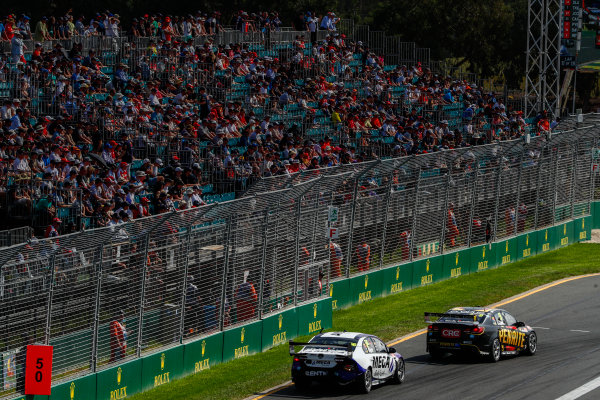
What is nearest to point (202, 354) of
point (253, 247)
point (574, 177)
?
point (253, 247)

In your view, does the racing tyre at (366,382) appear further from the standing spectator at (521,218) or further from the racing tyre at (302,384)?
the standing spectator at (521,218)

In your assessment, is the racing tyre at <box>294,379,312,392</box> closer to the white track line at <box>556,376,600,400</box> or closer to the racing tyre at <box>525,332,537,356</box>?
the white track line at <box>556,376,600,400</box>

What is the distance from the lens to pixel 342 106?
43438mm

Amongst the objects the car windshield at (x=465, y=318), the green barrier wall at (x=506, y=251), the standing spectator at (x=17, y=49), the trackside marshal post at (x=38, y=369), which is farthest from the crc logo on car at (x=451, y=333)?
the standing spectator at (x=17, y=49)

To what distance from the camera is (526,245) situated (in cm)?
4144

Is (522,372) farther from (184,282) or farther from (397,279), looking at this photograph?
(397,279)

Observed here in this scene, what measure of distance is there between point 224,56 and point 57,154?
570 inches

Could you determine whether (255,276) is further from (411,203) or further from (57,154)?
(411,203)

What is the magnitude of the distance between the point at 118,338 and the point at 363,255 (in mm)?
12367

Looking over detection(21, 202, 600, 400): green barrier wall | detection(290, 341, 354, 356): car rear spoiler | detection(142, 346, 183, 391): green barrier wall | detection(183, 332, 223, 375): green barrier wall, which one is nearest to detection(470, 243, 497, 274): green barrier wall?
detection(21, 202, 600, 400): green barrier wall

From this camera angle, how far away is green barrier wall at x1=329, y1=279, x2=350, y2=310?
Answer: 101 feet

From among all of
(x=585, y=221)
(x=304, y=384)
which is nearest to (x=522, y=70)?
(x=585, y=221)

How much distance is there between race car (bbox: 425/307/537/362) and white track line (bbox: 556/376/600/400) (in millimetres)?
2479

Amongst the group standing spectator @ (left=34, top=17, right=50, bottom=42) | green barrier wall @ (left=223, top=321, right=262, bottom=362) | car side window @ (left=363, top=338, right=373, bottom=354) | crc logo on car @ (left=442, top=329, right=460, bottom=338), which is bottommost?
green barrier wall @ (left=223, top=321, right=262, bottom=362)
